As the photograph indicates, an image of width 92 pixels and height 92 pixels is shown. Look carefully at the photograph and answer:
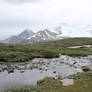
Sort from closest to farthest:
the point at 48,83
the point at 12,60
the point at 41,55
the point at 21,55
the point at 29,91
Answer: the point at 29,91 < the point at 48,83 < the point at 12,60 < the point at 21,55 < the point at 41,55

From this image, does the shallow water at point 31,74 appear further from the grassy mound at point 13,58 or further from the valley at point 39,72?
the grassy mound at point 13,58

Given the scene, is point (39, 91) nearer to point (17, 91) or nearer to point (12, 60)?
point (17, 91)

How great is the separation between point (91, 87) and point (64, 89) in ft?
10.7

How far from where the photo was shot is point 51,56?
215 ft

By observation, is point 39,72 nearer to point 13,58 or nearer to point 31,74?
point 31,74

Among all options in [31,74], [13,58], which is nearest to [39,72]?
[31,74]

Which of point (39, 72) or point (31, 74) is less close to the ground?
point (31, 74)

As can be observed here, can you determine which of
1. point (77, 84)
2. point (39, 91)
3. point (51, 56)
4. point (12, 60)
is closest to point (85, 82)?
point (77, 84)

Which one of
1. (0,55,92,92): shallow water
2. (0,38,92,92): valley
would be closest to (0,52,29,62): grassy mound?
(0,38,92,92): valley

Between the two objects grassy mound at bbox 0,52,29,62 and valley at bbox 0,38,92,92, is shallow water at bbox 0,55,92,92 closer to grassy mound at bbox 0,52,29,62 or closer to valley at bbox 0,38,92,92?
valley at bbox 0,38,92,92

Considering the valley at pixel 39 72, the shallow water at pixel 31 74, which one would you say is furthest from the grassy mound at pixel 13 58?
the shallow water at pixel 31 74

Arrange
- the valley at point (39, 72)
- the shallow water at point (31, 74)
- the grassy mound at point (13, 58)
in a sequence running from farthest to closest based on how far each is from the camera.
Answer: the grassy mound at point (13, 58), the shallow water at point (31, 74), the valley at point (39, 72)

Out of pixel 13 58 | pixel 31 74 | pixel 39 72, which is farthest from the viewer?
pixel 13 58

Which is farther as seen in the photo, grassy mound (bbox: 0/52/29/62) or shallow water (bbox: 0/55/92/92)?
grassy mound (bbox: 0/52/29/62)
